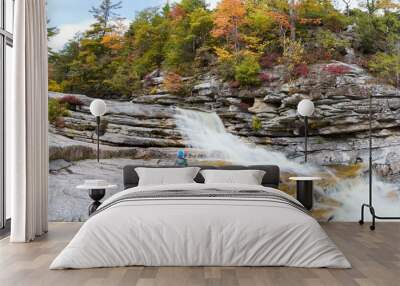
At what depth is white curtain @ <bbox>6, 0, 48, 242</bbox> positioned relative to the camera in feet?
18.3

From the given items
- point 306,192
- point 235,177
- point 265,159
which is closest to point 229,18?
point 265,159

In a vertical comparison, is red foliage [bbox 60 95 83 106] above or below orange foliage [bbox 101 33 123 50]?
below

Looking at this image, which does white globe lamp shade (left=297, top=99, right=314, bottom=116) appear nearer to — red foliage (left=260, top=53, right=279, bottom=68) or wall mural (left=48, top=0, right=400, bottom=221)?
wall mural (left=48, top=0, right=400, bottom=221)

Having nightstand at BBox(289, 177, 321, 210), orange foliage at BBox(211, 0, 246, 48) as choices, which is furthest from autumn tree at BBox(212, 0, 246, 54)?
nightstand at BBox(289, 177, 321, 210)

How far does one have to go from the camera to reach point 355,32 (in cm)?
743

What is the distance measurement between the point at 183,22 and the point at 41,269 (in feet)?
14.3

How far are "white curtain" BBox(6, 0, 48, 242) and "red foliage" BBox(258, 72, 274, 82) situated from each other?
9.79 feet

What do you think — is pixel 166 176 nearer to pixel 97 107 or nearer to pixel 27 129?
pixel 97 107

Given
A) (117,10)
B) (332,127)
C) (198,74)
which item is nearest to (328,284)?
(332,127)

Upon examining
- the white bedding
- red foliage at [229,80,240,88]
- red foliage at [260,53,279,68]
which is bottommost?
the white bedding

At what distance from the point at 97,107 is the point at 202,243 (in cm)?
342

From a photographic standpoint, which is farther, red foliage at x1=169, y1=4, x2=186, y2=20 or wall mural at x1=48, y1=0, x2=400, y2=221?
red foliage at x1=169, y1=4, x2=186, y2=20

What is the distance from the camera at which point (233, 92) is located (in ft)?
24.5

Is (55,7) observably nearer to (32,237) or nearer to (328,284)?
(32,237)
